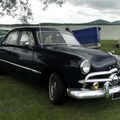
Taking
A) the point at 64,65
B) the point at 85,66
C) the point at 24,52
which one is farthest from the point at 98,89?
the point at 24,52

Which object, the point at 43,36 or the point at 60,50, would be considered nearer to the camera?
the point at 60,50

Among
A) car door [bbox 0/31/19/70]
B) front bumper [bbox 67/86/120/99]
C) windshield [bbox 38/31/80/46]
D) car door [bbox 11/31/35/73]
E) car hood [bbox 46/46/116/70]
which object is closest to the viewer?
front bumper [bbox 67/86/120/99]

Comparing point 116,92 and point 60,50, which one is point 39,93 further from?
point 116,92

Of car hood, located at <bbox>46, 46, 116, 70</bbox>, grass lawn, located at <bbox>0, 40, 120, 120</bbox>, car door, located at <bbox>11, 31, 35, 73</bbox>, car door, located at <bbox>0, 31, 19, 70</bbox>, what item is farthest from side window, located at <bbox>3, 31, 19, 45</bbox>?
car hood, located at <bbox>46, 46, 116, 70</bbox>

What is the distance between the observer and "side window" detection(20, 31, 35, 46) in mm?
7812

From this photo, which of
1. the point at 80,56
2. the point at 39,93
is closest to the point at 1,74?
the point at 39,93

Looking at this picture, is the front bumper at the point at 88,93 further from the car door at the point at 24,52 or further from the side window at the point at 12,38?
the side window at the point at 12,38

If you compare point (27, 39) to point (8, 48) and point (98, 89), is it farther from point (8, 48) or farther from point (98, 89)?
point (98, 89)

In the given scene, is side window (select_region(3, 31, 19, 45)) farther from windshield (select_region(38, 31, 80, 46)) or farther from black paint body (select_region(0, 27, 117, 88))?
windshield (select_region(38, 31, 80, 46))

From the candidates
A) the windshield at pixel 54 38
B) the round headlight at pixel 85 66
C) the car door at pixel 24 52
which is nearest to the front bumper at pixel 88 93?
the round headlight at pixel 85 66

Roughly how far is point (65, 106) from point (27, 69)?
4.78 feet

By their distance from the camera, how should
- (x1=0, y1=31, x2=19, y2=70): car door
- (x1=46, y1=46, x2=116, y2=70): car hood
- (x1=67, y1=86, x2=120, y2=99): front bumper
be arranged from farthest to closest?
(x1=0, y1=31, x2=19, y2=70): car door → (x1=46, y1=46, x2=116, y2=70): car hood → (x1=67, y1=86, x2=120, y2=99): front bumper

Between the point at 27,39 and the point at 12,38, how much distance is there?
1087 mm

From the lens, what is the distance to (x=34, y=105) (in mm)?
6934
